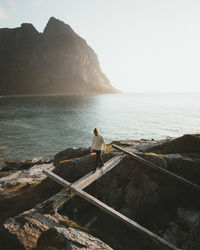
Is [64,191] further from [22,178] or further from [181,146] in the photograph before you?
[181,146]

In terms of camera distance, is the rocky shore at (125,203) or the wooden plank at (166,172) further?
the wooden plank at (166,172)

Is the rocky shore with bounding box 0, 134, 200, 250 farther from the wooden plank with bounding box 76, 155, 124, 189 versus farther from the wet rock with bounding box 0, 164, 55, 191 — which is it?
the wet rock with bounding box 0, 164, 55, 191

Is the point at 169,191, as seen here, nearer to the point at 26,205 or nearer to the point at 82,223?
the point at 82,223

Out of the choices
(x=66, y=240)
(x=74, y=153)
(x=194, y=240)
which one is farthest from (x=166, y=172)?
(x=74, y=153)

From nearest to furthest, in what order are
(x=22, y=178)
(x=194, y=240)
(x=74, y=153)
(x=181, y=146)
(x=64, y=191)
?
(x=194, y=240)
(x=64, y=191)
(x=181, y=146)
(x=22, y=178)
(x=74, y=153)

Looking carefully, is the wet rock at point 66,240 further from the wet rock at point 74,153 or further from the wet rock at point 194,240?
the wet rock at point 74,153

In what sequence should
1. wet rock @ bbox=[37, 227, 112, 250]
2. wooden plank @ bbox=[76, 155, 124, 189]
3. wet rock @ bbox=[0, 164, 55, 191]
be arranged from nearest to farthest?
wet rock @ bbox=[37, 227, 112, 250]
wooden plank @ bbox=[76, 155, 124, 189]
wet rock @ bbox=[0, 164, 55, 191]

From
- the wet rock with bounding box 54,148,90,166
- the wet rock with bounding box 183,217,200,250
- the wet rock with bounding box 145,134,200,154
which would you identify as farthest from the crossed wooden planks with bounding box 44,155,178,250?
the wet rock with bounding box 54,148,90,166

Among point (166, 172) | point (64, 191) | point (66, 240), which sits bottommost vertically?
point (66, 240)

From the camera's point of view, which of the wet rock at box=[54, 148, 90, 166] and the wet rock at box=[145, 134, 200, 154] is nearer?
the wet rock at box=[145, 134, 200, 154]

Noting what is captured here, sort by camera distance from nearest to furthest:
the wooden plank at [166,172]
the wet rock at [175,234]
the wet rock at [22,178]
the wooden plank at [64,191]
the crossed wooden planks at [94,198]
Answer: the crossed wooden planks at [94,198]
the wooden plank at [64,191]
the wet rock at [175,234]
the wooden plank at [166,172]
the wet rock at [22,178]

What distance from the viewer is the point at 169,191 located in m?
10.1

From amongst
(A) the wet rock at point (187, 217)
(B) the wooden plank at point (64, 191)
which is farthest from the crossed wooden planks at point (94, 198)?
(A) the wet rock at point (187, 217)

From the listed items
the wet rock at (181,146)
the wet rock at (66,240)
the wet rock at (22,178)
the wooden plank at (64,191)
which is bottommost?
the wet rock at (22,178)
